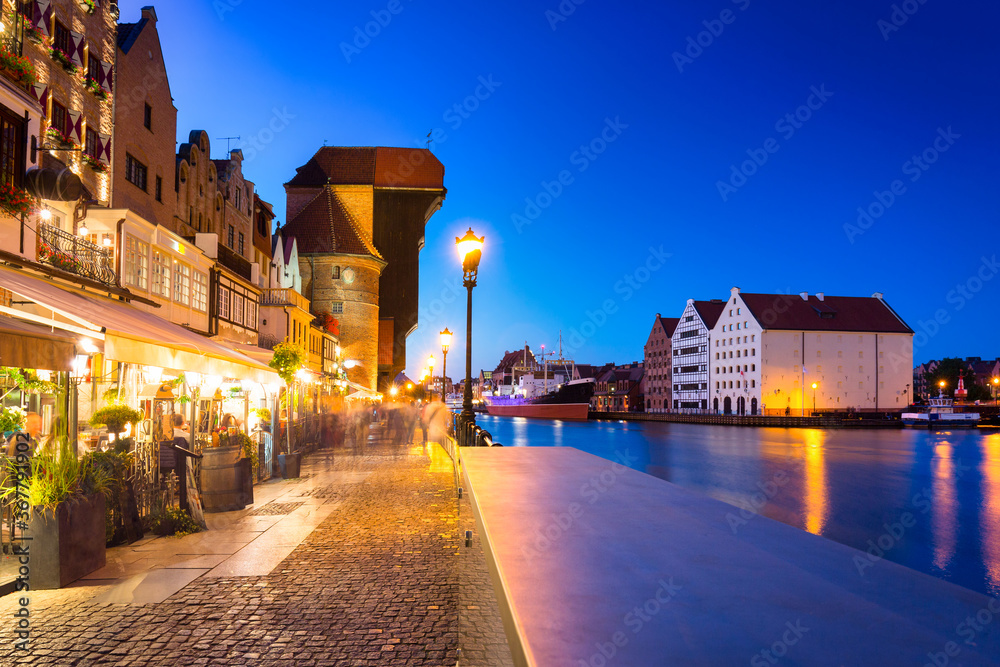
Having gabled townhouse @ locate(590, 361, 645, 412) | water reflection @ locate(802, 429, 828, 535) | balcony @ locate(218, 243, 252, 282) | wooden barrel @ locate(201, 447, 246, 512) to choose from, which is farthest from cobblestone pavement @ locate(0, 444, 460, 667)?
gabled townhouse @ locate(590, 361, 645, 412)

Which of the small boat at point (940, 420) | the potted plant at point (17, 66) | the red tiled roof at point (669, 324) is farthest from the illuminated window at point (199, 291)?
the red tiled roof at point (669, 324)

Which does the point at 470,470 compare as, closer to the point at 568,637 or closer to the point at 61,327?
the point at 61,327

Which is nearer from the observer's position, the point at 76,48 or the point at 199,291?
the point at 76,48

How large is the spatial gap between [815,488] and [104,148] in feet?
87.0

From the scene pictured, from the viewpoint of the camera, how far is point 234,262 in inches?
1147

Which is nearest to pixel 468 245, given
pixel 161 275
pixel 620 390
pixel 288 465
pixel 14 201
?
Answer: pixel 288 465

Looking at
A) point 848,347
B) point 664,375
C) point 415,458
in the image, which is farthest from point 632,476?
point 664,375

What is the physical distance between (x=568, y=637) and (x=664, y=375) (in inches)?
4410

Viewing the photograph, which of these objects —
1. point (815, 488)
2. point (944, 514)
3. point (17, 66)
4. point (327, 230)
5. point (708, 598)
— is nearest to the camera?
point (708, 598)

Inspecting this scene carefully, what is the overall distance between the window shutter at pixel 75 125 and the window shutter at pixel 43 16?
1.94m

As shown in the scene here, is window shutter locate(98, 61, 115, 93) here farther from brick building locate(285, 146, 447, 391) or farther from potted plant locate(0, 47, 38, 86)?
brick building locate(285, 146, 447, 391)

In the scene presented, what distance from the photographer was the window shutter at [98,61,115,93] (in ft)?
63.1

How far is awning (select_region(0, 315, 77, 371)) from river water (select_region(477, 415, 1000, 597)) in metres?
6.74

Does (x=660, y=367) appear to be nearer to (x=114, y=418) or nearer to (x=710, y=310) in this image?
(x=710, y=310)
